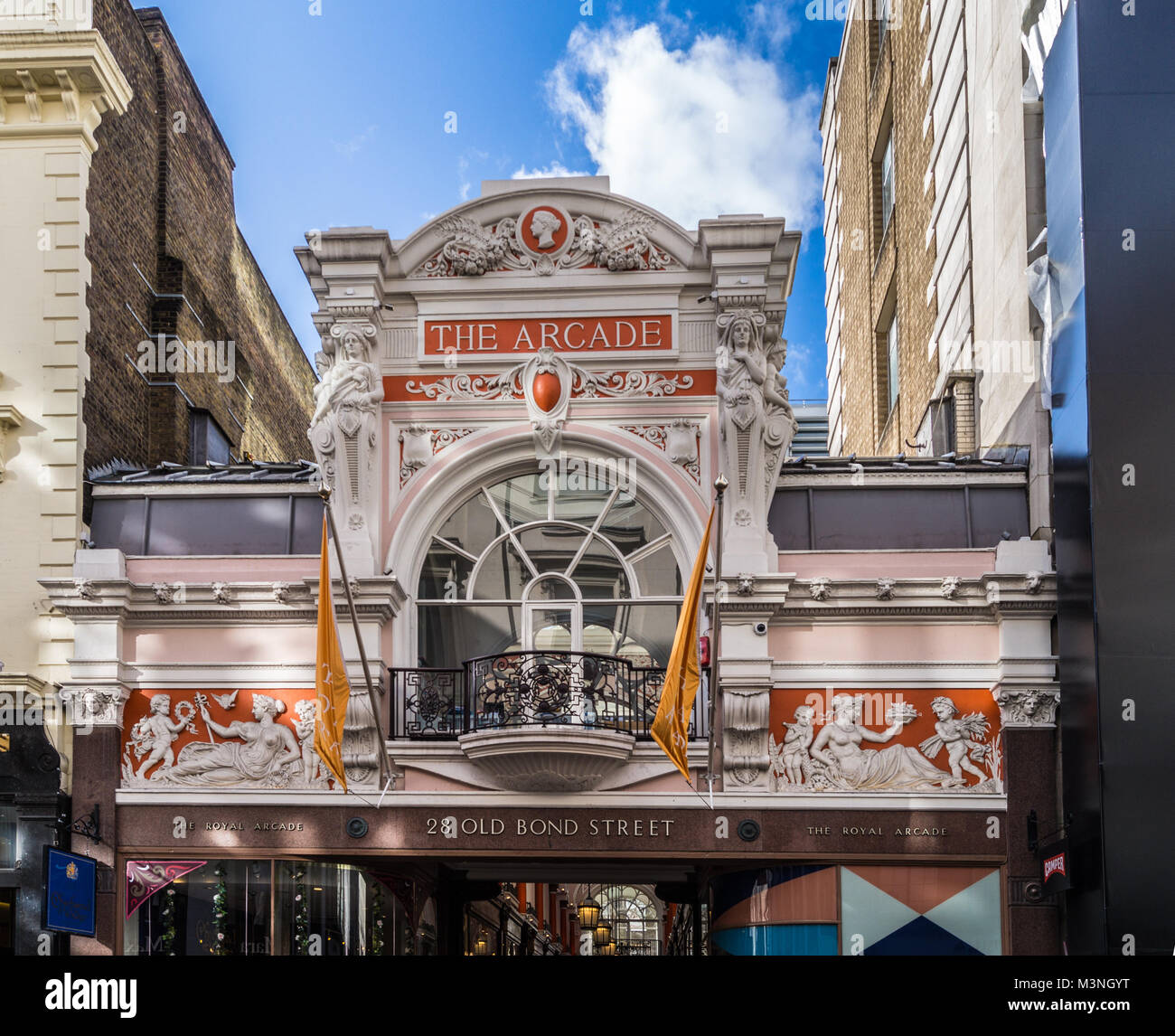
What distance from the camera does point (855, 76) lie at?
40.6 meters

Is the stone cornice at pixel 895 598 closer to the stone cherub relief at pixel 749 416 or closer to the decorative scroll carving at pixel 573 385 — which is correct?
the stone cherub relief at pixel 749 416

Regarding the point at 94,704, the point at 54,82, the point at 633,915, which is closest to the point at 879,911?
the point at 94,704

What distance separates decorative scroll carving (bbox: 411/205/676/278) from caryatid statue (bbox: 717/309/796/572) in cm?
155

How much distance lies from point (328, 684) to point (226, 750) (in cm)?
280

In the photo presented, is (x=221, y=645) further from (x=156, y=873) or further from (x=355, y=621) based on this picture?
(x=156, y=873)

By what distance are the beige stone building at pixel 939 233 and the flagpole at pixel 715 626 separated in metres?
4.58

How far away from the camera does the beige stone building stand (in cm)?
2270

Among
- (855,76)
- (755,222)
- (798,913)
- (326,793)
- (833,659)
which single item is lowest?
(798,913)

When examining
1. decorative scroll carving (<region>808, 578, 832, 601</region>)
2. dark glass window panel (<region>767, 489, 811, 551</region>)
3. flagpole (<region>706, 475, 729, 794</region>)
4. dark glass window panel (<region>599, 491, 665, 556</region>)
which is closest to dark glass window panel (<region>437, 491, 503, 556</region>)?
dark glass window panel (<region>599, 491, 665, 556</region>)

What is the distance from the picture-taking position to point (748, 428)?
21.1 m

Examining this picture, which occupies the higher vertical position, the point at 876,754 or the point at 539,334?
the point at 539,334

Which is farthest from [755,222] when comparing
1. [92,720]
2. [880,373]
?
[880,373]
